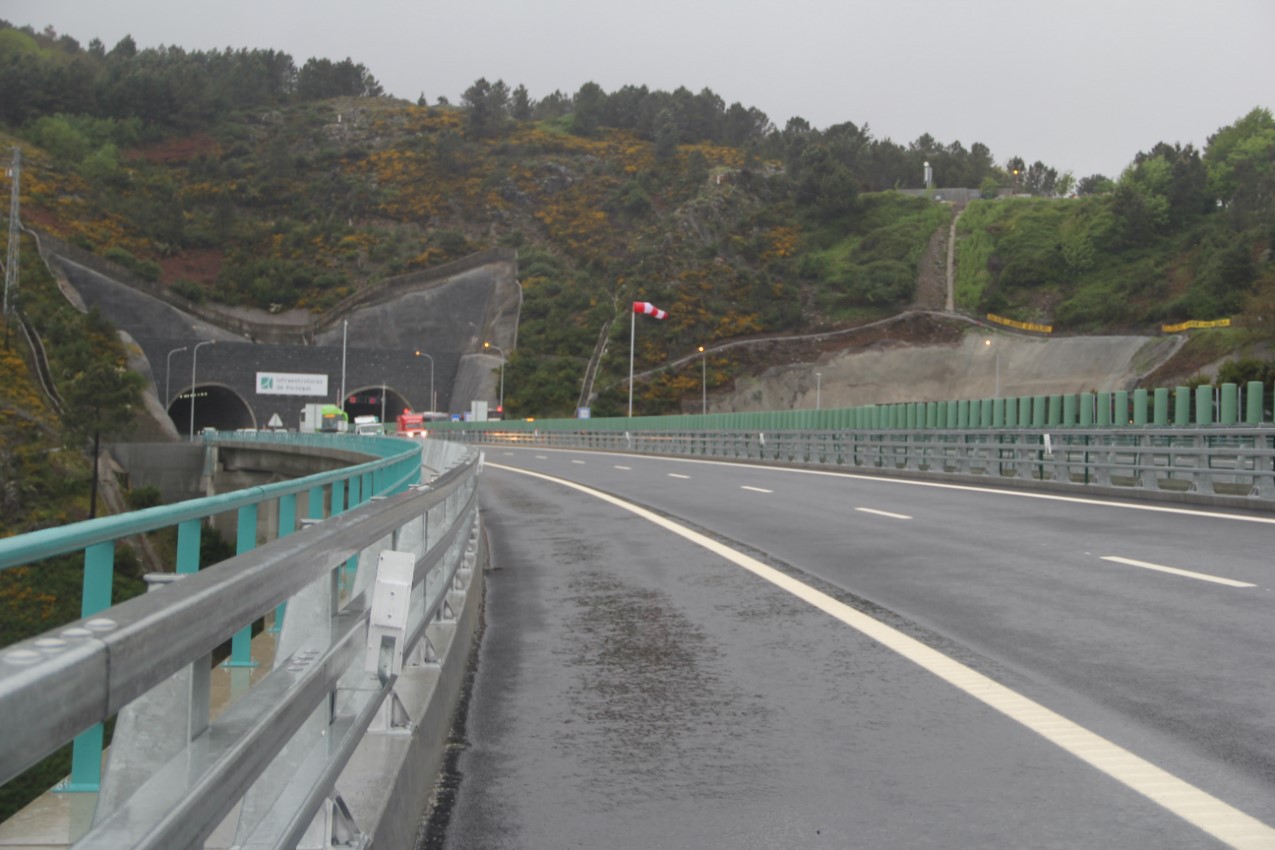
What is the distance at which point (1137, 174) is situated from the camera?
13825 centimetres

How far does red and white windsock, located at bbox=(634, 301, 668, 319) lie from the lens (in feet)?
321

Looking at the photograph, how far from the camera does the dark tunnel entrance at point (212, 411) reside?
110 meters

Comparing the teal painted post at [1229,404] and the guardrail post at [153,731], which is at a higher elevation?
the teal painted post at [1229,404]

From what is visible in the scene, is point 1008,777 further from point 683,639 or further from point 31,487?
point 31,487

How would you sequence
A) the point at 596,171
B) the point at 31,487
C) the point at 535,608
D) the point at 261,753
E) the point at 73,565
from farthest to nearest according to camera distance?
the point at 596,171, the point at 31,487, the point at 73,565, the point at 535,608, the point at 261,753

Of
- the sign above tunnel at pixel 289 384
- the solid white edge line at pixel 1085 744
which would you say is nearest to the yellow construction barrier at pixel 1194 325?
the sign above tunnel at pixel 289 384

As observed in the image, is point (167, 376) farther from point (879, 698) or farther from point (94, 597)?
point (94, 597)

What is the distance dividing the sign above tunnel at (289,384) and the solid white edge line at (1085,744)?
9863cm

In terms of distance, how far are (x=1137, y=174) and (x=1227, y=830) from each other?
146066 mm

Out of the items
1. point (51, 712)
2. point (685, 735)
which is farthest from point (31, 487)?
point (51, 712)

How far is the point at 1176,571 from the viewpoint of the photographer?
11.7 m

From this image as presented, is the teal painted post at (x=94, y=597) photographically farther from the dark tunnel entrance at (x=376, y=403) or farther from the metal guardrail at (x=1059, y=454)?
the dark tunnel entrance at (x=376, y=403)

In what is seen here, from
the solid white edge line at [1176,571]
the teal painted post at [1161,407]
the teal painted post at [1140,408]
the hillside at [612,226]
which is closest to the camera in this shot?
the solid white edge line at [1176,571]

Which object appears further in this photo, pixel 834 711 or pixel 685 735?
pixel 834 711
